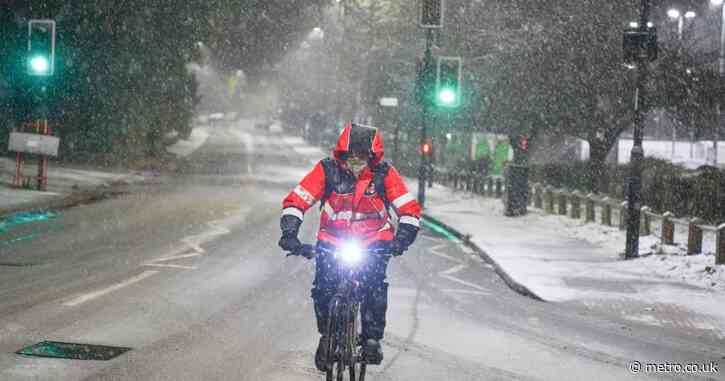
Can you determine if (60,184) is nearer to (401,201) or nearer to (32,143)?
(32,143)

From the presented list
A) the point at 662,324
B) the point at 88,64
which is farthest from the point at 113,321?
the point at 88,64

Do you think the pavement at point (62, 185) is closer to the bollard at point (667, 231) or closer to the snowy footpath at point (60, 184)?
the snowy footpath at point (60, 184)

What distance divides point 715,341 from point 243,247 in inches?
352

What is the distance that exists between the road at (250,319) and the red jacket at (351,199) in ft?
4.37

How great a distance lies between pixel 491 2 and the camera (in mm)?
35469

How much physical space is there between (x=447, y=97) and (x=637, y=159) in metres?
10.0

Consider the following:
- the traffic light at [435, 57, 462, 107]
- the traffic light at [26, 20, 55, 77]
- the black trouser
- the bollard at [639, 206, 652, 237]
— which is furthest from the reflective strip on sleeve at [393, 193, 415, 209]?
the traffic light at [435, 57, 462, 107]

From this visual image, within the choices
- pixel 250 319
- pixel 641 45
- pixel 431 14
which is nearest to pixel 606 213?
pixel 431 14

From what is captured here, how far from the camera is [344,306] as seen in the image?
6.40m

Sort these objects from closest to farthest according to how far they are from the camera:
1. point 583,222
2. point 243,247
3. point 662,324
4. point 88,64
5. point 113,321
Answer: point 113,321 → point 662,324 → point 243,247 → point 583,222 → point 88,64

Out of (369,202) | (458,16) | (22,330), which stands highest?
(458,16)

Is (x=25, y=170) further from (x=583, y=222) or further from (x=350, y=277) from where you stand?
(x=350, y=277)

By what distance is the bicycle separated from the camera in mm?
6398

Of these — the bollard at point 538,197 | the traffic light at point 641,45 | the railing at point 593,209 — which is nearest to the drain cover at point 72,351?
the railing at point 593,209
